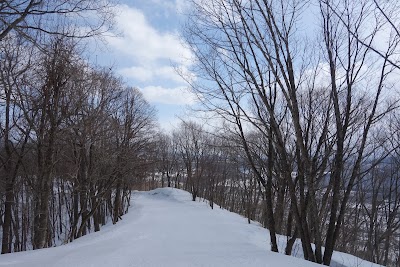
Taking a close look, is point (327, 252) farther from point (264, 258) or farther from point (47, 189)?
point (47, 189)

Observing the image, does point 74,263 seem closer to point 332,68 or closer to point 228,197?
point 332,68

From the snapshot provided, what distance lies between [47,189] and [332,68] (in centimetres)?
947

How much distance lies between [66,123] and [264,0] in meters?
8.89

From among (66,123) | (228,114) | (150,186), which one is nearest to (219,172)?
(150,186)

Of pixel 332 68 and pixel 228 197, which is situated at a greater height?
pixel 332 68

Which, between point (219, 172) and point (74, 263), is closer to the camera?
point (74, 263)

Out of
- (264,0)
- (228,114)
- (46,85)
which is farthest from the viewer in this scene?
(46,85)

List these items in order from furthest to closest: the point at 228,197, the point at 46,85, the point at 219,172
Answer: the point at 228,197 → the point at 219,172 → the point at 46,85

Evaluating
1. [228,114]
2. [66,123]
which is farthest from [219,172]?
[228,114]

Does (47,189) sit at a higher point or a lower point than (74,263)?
higher

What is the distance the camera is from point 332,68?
21.3 feet

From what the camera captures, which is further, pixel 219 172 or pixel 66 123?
pixel 219 172

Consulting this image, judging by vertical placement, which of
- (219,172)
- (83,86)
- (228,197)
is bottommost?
(228,197)

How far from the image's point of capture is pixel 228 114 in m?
7.74
